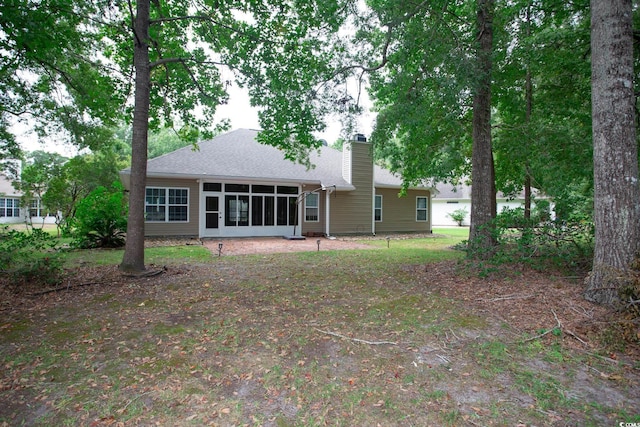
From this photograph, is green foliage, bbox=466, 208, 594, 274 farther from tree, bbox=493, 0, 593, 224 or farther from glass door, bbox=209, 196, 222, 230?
glass door, bbox=209, 196, 222, 230

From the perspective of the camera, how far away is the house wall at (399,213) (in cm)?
1792

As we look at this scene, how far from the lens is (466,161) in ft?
42.7

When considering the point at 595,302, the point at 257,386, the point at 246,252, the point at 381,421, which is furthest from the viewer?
the point at 246,252

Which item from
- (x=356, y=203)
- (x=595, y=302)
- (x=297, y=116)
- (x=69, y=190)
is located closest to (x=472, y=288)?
(x=595, y=302)

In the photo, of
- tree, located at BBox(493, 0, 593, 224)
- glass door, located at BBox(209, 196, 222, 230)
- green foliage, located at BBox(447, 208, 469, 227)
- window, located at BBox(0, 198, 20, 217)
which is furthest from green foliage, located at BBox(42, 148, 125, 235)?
green foliage, located at BBox(447, 208, 469, 227)

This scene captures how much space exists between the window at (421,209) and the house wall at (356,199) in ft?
11.3

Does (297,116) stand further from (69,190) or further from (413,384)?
(69,190)

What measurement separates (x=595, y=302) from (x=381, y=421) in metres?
3.60

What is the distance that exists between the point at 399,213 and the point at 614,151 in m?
14.1

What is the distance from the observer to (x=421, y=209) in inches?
747

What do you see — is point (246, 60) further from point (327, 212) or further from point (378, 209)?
point (378, 209)

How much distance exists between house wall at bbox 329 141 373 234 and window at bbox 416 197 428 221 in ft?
11.3

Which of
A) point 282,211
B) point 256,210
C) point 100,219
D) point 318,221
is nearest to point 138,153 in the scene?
point 100,219

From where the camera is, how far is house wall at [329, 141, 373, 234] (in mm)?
16281
